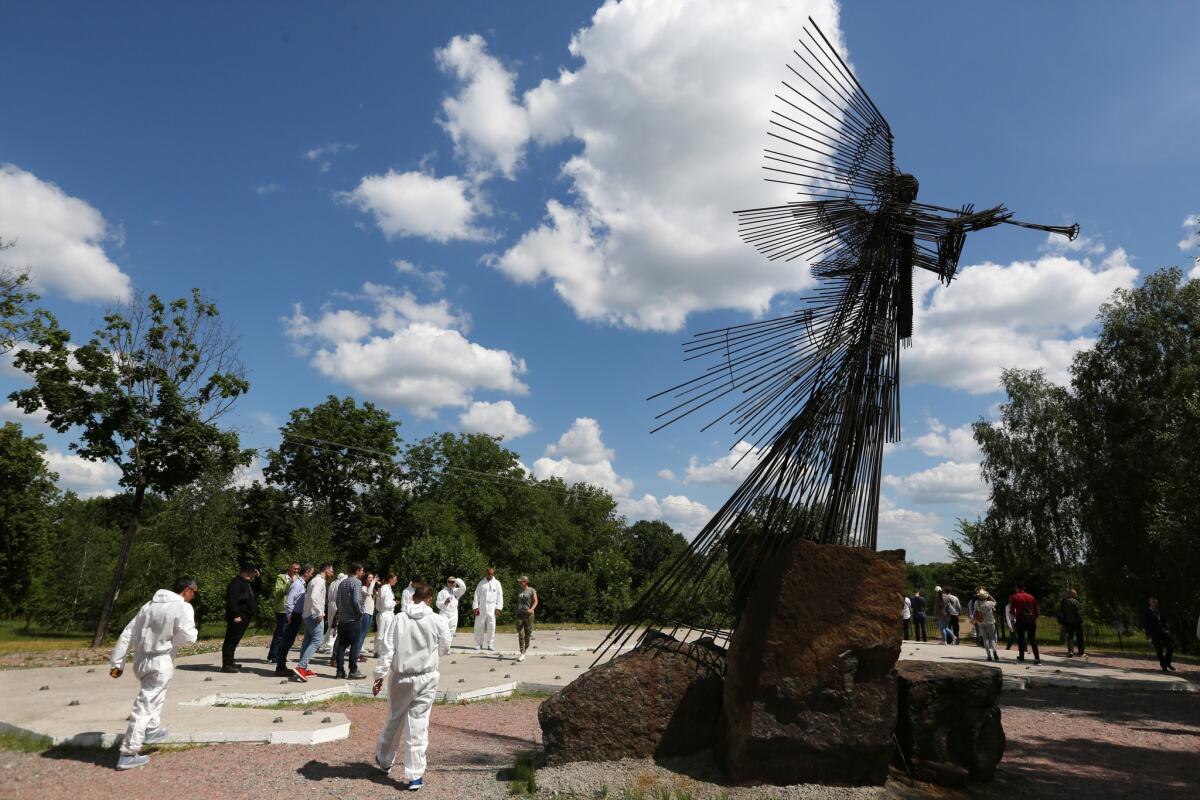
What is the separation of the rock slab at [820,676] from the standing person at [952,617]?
1625 cm

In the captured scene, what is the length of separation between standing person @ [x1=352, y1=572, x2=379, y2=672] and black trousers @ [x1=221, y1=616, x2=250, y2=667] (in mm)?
1773

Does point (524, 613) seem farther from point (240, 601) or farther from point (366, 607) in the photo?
point (240, 601)

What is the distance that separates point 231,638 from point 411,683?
6.56 metres

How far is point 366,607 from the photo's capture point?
1159 centimetres

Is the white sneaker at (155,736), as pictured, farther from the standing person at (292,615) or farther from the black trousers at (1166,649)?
the black trousers at (1166,649)

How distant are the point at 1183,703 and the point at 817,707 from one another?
992cm

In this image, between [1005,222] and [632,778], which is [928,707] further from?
[1005,222]

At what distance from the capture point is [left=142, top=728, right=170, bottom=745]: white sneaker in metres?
6.57

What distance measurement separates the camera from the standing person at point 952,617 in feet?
62.3

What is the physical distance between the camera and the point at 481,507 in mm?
40906

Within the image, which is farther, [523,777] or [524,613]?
[524,613]

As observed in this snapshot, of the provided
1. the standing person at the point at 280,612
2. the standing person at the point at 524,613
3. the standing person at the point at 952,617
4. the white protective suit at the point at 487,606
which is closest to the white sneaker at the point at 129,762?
the standing person at the point at 280,612

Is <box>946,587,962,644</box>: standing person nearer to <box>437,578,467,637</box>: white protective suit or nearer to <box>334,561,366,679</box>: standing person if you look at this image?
<box>437,578,467,637</box>: white protective suit

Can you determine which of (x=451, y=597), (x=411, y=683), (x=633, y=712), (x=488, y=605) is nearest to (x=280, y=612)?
(x=451, y=597)
